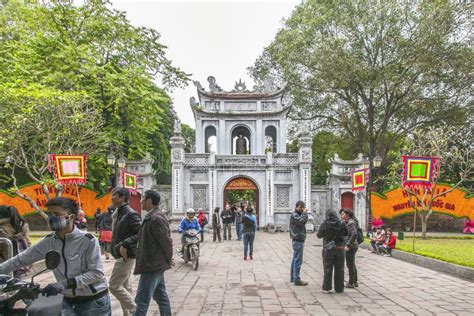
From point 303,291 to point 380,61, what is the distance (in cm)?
1913

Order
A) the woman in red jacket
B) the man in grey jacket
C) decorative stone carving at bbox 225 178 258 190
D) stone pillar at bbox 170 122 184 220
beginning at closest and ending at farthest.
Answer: the man in grey jacket, the woman in red jacket, stone pillar at bbox 170 122 184 220, decorative stone carving at bbox 225 178 258 190

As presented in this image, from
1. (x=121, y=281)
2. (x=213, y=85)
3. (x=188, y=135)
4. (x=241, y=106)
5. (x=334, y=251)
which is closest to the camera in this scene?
(x=121, y=281)

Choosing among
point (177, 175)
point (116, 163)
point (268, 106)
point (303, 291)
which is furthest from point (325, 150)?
point (303, 291)

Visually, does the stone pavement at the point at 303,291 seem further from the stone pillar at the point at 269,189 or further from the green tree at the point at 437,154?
the stone pillar at the point at 269,189

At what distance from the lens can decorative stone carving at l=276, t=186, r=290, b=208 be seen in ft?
83.5

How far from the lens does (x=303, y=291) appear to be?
26.2ft

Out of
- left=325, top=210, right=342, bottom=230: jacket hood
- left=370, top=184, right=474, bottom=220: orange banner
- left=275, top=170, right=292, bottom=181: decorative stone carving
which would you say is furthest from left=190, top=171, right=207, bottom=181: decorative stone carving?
left=325, top=210, right=342, bottom=230: jacket hood

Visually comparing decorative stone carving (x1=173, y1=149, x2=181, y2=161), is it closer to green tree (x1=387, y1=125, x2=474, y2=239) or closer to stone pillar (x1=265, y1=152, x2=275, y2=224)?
stone pillar (x1=265, y1=152, x2=275, y2=224)

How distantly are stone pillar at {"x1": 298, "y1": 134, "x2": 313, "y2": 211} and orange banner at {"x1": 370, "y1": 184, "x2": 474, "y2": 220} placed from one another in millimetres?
3462

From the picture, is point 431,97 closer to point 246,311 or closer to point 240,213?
point 240,213

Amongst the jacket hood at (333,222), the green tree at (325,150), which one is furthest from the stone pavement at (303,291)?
the green tree at (325,150)

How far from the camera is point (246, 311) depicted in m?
6.50

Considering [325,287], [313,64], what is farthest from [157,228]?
[313,64]

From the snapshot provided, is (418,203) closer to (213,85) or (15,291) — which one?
(213,85)
